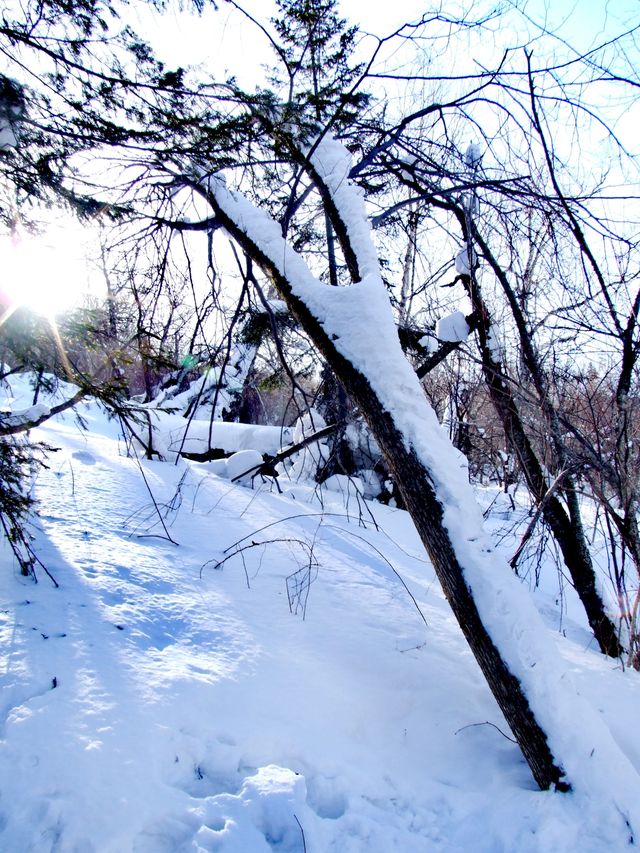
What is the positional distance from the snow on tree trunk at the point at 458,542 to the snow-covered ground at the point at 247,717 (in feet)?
0.53

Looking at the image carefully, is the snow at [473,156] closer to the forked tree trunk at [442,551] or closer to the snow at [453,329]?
the snow at [453,329]

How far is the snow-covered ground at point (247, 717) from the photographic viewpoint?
5.01 ft

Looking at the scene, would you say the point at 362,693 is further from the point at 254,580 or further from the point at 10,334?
the point at 10,334

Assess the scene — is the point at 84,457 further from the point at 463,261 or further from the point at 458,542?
the point at 458,542

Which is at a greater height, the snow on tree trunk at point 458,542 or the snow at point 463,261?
the snow at point 463,261

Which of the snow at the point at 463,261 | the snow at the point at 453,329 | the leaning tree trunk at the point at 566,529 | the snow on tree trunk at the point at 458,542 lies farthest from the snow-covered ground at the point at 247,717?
the snow at the point at 463,261

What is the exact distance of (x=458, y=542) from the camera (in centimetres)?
198

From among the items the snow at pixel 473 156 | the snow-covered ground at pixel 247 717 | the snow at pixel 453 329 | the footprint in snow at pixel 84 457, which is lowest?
the snow-covered ground at pixel 247 717

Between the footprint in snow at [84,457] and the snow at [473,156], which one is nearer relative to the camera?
the snow at [473,156]

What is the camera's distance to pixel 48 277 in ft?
8.00

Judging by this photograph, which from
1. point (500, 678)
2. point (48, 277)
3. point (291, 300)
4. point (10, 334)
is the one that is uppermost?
point (291, 300)

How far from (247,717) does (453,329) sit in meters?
2.90

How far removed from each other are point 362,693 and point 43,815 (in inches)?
53.9

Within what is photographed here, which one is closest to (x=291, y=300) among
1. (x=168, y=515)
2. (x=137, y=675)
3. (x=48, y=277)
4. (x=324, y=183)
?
(x=324, y=183)
